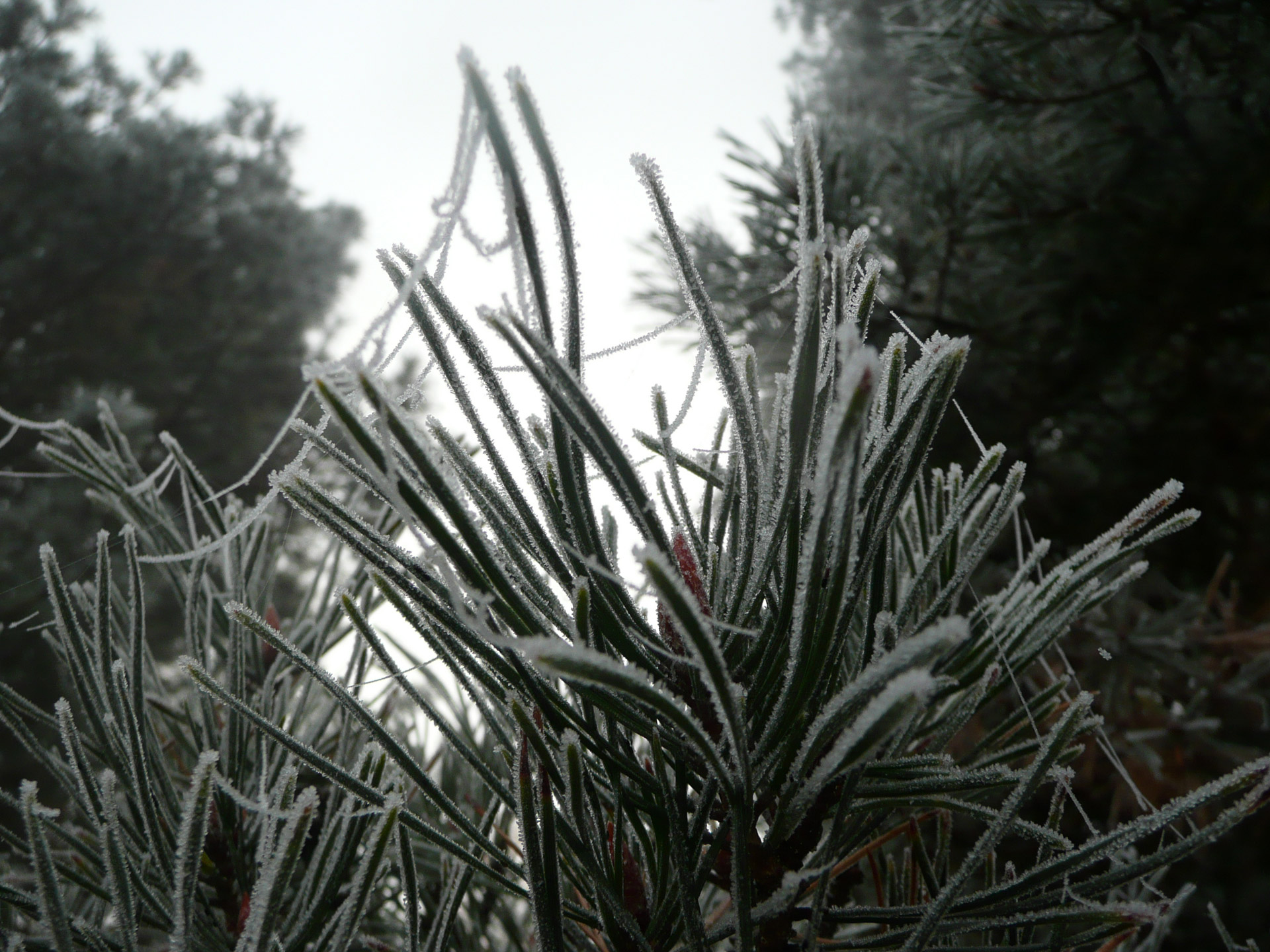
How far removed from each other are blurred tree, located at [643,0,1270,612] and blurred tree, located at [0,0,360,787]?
2.33 metres

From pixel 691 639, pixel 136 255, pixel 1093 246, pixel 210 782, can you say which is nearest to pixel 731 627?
pixel 691 639

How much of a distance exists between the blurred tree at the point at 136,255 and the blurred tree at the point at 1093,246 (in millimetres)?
2326

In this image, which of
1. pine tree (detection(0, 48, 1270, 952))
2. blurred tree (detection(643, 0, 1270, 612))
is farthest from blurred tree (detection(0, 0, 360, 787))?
pine tree (detection(0, 48, 1270, 952))

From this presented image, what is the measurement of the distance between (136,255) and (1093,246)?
3.41 metres

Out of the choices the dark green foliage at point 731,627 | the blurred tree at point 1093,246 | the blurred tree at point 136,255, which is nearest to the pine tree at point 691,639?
the dark green foliage at point 731,627

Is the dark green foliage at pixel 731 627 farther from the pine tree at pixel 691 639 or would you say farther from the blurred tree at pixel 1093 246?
the blurred tree at pixel 1093 246

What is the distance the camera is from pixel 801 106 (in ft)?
4.34

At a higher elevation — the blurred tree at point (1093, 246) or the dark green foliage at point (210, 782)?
the blurred tree at point (1093, 246)

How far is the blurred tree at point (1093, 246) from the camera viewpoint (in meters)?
1.21

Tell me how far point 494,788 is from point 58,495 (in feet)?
7.69

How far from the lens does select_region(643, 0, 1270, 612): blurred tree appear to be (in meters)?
1.21

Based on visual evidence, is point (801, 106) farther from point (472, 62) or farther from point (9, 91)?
point (9, 91)

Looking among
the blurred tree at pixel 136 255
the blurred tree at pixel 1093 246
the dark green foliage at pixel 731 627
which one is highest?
the blurred tree at pixel 136 255

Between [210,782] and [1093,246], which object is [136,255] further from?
[210,782]
